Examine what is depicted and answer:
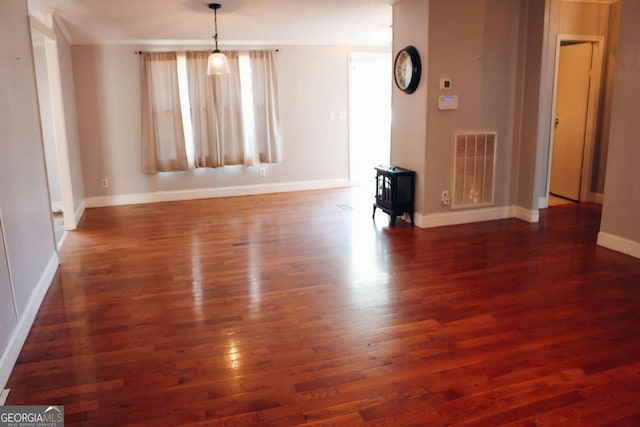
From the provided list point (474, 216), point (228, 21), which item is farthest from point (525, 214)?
point (228, 21)

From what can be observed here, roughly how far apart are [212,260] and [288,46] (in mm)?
4036

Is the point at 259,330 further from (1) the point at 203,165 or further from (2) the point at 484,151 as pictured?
(1) the point at 203,165

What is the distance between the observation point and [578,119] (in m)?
6.21

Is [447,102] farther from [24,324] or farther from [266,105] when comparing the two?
[24,324]

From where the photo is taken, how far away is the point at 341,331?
2.92 m

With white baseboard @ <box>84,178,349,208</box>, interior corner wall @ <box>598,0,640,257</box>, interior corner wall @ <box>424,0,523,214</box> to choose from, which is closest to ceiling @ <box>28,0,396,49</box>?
interior corner wall @ <box>424,0,523,214</box>

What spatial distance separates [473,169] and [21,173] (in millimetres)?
4183

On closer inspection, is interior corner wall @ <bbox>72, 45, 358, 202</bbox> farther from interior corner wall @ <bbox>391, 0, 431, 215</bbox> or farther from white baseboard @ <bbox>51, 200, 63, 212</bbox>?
interior corner wall @ <bbox>391, 0, 431, 215</bbox>

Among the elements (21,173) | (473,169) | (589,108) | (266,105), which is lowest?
(473,169)

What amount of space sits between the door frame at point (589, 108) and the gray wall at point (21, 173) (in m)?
5.29

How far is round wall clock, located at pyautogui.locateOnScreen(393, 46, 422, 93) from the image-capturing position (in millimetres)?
4957

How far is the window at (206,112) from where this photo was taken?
6.63 metres

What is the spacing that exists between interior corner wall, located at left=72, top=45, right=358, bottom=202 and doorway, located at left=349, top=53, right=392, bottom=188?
21cm

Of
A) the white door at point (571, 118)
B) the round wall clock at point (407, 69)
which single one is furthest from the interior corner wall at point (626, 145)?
the white door at point (571, 118)
